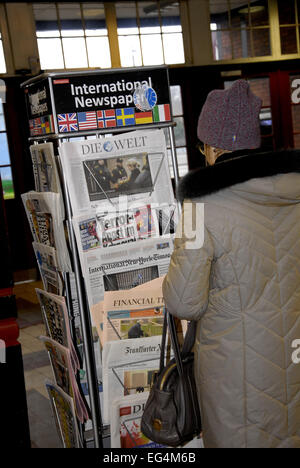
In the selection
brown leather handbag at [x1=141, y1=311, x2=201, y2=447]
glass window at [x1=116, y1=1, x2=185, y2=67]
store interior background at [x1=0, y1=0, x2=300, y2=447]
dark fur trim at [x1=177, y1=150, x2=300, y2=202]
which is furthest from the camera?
glass window at [x1=116, y1=1, x2=185, y2=67]

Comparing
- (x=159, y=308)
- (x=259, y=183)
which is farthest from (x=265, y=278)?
(x=159, y=308)

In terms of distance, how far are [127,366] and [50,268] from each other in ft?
1.62

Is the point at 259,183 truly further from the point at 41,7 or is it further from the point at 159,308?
the point at 41,7

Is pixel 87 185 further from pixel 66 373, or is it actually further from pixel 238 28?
pixel 238 28

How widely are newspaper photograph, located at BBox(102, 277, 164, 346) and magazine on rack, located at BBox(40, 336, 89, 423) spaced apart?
0.73 feet

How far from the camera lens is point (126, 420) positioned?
212 centimetres

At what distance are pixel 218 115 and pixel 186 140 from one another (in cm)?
561

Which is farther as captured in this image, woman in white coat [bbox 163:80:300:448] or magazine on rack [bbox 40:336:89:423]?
magazine on rack [bbox 40:336:89:423]

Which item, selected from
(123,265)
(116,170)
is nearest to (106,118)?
(116,170)

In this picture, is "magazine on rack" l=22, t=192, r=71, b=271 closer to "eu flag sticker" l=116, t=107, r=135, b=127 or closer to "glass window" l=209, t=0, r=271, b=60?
"eu flag sticker" l=116, t=107, r=135, b=127

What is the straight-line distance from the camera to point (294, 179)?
1.56 meters

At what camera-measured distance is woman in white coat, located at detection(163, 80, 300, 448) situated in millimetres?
1505

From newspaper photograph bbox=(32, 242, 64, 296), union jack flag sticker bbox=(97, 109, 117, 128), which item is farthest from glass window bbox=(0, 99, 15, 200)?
union jack flag sticker bbox=(97, 109, 117, 128)

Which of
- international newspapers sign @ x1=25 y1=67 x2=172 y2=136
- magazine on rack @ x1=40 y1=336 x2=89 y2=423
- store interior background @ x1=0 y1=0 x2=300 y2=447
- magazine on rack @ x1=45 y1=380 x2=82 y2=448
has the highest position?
store interior background @ x1=0 y1=0 x2=300 y2=447
